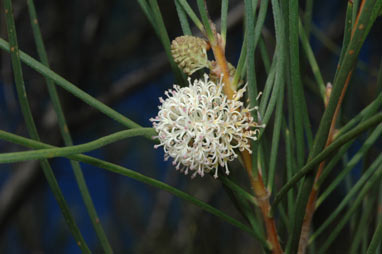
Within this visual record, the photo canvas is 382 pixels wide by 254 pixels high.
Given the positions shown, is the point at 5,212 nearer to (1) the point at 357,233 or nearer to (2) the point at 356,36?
(1) the point at 357,233

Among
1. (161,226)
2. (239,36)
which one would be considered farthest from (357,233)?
(239,36)

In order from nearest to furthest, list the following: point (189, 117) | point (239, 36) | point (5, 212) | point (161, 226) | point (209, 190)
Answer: point (189, 117)
point (5, 212)
point (161, 226)
point (209, 190)
point (239, 36)

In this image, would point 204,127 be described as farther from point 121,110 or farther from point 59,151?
point 121,110

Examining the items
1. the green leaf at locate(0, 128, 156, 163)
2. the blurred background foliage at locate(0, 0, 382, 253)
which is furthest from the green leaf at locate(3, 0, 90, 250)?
the blurred background foliage at locate(0, 0, 382, 253)

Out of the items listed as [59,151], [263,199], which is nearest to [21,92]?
[59,151]

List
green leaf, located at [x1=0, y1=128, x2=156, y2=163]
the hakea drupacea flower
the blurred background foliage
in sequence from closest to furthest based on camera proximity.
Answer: green leaf, located at [x1=0, y1=128, x2=156, y2=163] < the hakea drupacea flower < the blurred background foliage

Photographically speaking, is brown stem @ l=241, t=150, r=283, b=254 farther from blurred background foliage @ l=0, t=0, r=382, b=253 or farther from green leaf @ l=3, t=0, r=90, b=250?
blurred background foliage @ l=0, t=0, r=382, b=253
